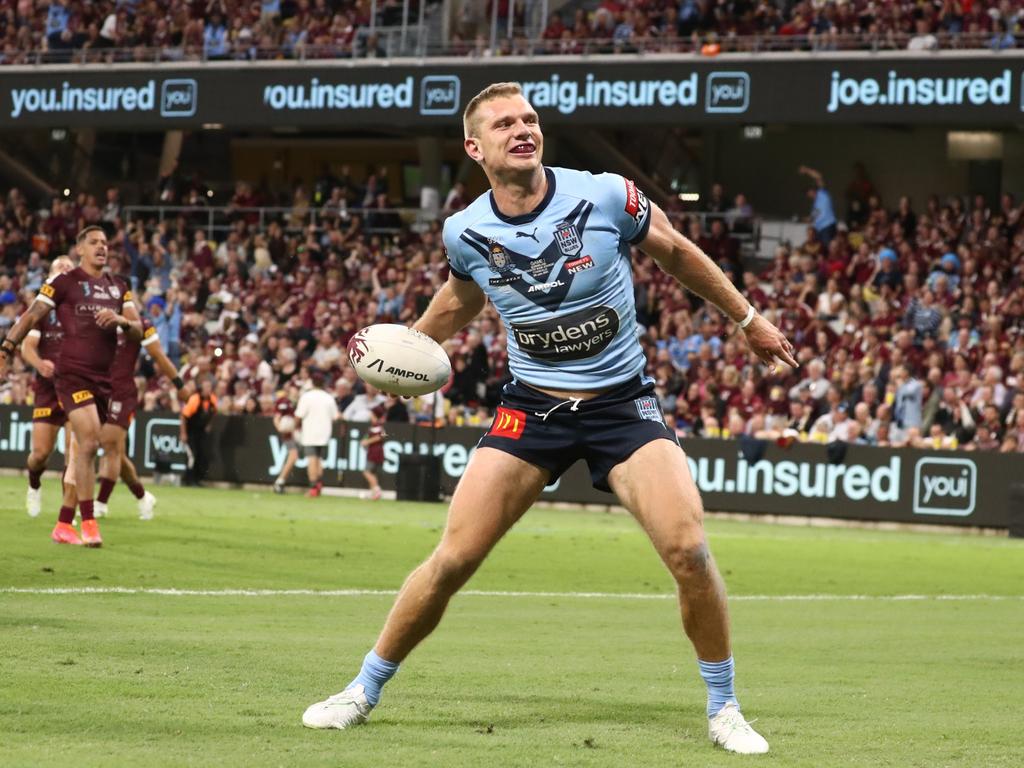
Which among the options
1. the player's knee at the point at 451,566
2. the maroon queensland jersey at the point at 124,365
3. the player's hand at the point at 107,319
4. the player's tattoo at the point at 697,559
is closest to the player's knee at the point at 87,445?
the player's hand at the point at 107,319

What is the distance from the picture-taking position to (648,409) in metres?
7.14

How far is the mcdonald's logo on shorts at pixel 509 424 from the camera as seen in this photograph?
23.2 ft

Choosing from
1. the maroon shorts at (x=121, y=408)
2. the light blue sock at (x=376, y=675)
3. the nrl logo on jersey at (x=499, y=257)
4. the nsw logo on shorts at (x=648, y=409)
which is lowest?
the light blue sock at (x=376, y=675)

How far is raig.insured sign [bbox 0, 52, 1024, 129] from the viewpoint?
31.1 m

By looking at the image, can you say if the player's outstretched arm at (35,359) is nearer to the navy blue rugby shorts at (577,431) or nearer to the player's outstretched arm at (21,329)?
the player's outstretched arm at (21,329)

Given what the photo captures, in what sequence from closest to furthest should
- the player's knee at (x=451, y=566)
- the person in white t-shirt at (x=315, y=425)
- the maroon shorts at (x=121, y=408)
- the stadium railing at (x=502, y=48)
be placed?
the player's knee at (x=451, y=566) < the maroon shorts at (x=121, y=408) < the person in white t-shirt at (x=315, y=425) < the stadium railing at (x=502, y=48)

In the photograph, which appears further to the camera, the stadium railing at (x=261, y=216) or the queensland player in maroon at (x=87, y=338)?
the stadium railing at (x=261, y=216)

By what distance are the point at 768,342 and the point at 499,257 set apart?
114 cm

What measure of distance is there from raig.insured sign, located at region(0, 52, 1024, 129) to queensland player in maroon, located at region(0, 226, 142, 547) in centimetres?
1843

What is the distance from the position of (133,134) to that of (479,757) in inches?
1645

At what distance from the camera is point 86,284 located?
1573 cm

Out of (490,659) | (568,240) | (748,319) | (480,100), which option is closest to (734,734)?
(748,319)

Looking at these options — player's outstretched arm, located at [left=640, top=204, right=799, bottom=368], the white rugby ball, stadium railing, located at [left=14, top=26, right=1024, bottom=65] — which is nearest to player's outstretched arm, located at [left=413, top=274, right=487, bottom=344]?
the white rugby ball

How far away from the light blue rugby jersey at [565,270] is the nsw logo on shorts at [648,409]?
0.12 m
